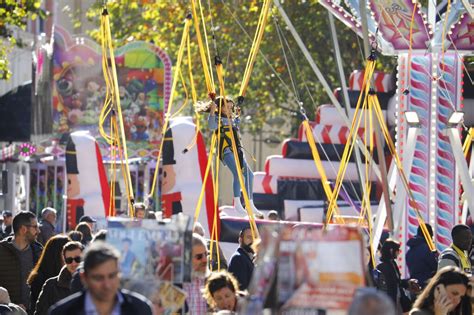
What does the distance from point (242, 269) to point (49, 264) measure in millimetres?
1473

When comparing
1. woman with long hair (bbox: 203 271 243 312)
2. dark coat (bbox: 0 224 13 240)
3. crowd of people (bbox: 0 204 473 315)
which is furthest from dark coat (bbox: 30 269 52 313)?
dark coat (bbox: 0 224 13 240)

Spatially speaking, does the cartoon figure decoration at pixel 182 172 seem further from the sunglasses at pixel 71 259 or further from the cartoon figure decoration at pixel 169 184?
the sunglasses at pixel 71 259

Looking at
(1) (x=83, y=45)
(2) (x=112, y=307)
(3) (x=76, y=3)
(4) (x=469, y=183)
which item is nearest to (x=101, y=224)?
(4) (x=469, y=183)

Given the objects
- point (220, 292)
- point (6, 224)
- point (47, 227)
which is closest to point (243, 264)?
point (220, 292)

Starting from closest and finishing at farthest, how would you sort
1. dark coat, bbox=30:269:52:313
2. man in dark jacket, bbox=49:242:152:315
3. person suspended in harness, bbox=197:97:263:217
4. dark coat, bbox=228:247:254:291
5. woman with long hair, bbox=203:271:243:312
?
1. man in dark jacket, bbox=49:242:152:315
2. woman with long hair, bbox=203:271:243:312
3. dark coat, bbox=30:269:52:313
4. dark coat, bbox=228:247:254:291
5. person suspended in harness, bbox=197:97:263:217

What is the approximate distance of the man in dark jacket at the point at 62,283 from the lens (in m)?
10.1

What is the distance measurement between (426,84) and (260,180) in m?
7.52

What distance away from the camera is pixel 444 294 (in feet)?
26.6

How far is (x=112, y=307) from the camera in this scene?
21.6ft

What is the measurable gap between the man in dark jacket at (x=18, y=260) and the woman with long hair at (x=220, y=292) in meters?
3.34

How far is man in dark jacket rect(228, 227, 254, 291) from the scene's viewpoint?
11406 millimetres

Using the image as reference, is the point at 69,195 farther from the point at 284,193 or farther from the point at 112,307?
the point at 112,307

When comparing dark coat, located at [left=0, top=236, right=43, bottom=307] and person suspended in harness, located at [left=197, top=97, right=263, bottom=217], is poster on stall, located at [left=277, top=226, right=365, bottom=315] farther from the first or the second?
person suspended in harness, located at [left=197, top=97, right=263, bottom=217]

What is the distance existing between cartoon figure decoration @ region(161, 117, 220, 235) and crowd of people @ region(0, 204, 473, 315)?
546cm
